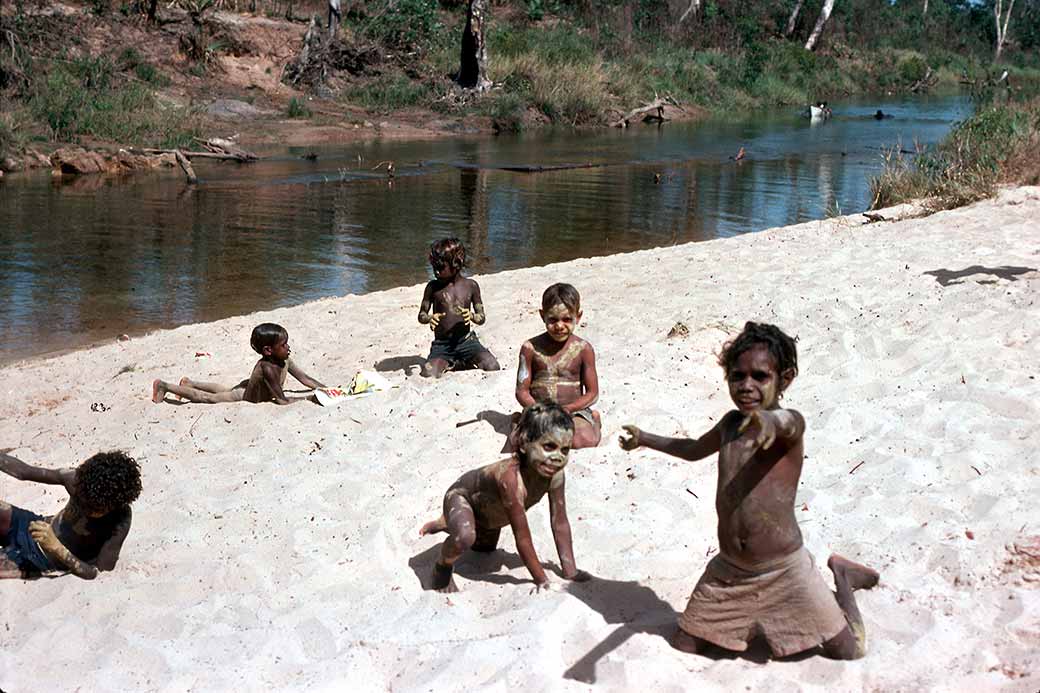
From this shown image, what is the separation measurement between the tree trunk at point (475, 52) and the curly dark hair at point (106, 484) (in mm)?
27641

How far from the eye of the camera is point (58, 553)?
4301 mm

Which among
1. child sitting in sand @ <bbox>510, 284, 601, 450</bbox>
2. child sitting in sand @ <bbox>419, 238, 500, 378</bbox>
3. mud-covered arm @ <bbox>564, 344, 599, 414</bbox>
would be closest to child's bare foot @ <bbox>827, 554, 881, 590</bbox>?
child sitting in sand @ <bbox>510, 284, 601, 450</bbox>

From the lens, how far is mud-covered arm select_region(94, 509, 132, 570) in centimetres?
431

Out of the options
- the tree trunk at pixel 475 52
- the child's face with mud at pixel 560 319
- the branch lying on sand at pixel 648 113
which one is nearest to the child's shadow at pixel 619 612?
the child's face with mud at pixel 560 319

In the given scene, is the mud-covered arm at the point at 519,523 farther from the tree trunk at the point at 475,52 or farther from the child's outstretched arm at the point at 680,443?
the tree trunk at the point at 475,52

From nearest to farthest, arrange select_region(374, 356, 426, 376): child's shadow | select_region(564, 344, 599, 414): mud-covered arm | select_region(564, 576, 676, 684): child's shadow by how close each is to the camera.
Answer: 1. select_region(564, 576, 676, 684): child's shadow
2. select_region(564, 344, 599, 414): mud-covered arm
3. select_region(374, 356, 426, 376): child's shadow

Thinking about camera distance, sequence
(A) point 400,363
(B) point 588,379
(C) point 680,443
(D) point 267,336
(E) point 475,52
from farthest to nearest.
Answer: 1. (E) point 475,52
2. (A) point 400,363
3. (D) point 267,336
4. (B) point 588,379
5. (C) point 680,443

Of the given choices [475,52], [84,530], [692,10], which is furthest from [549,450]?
[692,10]

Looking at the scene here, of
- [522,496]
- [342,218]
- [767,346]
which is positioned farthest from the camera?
[342,218]

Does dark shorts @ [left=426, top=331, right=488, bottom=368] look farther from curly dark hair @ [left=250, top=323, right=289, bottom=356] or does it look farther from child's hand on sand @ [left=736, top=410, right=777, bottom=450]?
child's hand on sand @ [left=736, top=410, right=777, bottom=450]

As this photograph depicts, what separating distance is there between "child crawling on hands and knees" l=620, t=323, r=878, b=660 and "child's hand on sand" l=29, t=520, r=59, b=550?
7.77ft

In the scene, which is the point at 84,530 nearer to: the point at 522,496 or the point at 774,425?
the point at 522,496

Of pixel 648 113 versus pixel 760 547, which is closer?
pixel 760 547

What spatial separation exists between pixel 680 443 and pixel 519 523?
0.74m
